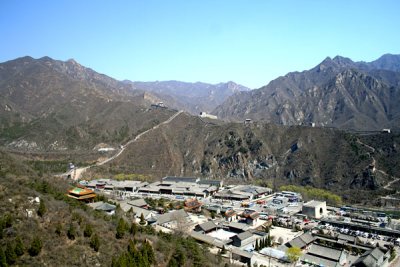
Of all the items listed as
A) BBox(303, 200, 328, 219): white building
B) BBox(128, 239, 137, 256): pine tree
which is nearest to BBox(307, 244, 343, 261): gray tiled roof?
BBox(303, 200, 328, 219): white building

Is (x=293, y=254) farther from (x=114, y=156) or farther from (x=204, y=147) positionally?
(x=204, y=147)

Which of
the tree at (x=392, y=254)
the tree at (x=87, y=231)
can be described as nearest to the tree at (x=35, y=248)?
the tree at (x=87, y=231)

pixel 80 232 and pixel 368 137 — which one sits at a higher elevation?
pixel 368 137

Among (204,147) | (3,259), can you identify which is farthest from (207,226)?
(204,147)

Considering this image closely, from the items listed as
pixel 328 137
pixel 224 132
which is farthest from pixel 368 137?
pixel 224 132

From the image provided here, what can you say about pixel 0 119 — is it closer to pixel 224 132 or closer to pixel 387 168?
pixel 224 132

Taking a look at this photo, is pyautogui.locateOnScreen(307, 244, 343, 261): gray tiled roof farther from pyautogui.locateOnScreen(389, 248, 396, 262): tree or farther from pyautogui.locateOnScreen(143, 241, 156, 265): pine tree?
pyautogui.locateOnScreen(143, 241, 156, 265): pine tree
